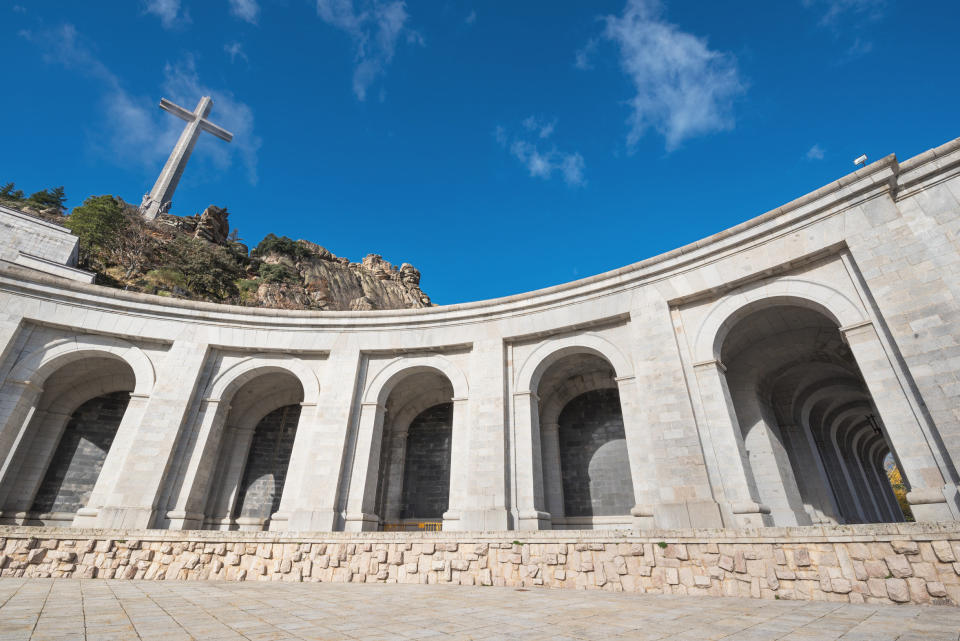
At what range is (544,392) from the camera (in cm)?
1534

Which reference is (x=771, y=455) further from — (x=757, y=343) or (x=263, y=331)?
(x=263, y=331)

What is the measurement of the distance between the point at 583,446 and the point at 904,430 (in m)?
8.75

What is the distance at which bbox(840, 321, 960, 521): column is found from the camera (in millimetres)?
7914

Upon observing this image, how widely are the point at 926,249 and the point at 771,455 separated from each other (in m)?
6.28

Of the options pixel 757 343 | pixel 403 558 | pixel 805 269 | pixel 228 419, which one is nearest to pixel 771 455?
pixel 757 343

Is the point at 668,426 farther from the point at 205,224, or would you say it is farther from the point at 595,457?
the point at 205,224

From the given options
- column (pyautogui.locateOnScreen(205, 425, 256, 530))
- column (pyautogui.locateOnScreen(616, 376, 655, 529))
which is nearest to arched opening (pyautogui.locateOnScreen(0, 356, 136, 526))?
column (pyautogui.locateOnScreen(205, 425, 256, 530))

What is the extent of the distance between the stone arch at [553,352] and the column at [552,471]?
2.21 meters

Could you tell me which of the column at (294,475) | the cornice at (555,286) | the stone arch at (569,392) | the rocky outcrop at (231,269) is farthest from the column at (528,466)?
the rocky outcrop at (231,269)

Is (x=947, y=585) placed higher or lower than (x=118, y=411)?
lower

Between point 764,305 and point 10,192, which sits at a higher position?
point 10,192

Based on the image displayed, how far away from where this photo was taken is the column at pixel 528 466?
39.0 ft

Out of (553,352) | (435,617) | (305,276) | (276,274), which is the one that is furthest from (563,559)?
(305,276)

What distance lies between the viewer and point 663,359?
1172 cm
